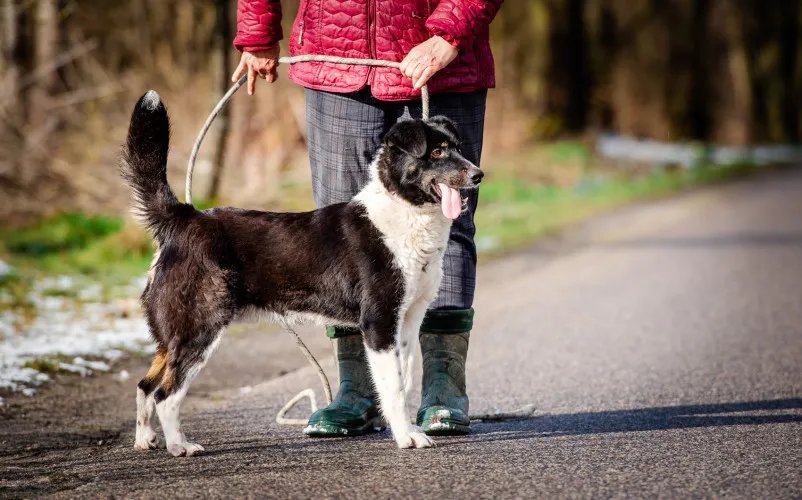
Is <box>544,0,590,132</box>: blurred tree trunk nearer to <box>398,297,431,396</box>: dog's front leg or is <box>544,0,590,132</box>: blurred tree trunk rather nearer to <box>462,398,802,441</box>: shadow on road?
<box>462,398,802,441</box>: shadow on road

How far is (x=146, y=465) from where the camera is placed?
154 inches

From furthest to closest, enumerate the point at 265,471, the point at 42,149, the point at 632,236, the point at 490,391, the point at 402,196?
the point at 632,236 < the point at 42,149 < the point at 490,391 < the point at 402,196 < the point at 265,471

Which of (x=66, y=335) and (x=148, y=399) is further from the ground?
(x=148, y=399)

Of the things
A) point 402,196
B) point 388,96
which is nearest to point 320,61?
point 388,96

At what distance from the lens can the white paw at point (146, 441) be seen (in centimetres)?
416

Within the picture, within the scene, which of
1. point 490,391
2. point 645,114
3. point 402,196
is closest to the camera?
point 402,196

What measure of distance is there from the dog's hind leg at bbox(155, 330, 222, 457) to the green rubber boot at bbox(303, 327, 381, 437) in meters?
0.62

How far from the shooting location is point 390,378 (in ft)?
13.5

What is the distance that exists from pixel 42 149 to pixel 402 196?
7.86 m

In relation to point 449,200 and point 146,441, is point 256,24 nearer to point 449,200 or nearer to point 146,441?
point 449,200

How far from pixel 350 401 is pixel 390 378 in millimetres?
456

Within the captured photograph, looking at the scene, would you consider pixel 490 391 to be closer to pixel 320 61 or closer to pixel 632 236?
pixel 320 61

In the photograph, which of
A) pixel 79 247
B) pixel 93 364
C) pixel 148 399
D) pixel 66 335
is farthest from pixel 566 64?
pixel 148 399

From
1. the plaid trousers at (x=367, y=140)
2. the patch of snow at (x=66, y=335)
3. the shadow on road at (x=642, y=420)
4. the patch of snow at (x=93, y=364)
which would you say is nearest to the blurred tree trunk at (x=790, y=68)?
the patch of snow at (x=66, y=335)
